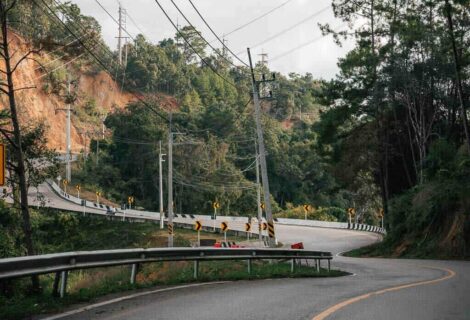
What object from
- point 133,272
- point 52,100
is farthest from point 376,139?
point 52,100

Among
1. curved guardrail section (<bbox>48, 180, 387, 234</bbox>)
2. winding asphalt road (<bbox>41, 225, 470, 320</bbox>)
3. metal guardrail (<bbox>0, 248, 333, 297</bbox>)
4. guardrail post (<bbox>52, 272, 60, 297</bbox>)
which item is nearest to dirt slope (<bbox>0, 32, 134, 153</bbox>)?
curved guardrail section (<bbox>48, 180, 387, 234</bbox>)

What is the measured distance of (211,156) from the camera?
92.5 metres

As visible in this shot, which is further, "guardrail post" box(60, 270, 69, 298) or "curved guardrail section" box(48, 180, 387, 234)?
"curved guardrail section" box(48, 180, 387, 234)

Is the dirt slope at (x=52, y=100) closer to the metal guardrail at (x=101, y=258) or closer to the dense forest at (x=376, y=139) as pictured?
the dense forest at (x=376, y=139)

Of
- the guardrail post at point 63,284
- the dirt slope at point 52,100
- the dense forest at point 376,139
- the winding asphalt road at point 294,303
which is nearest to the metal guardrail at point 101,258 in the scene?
the guardrail post at point 63,284

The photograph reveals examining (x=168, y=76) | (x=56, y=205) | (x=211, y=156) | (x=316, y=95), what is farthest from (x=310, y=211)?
(x=168, y=76)

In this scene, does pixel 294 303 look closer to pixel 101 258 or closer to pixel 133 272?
pixel 101 258

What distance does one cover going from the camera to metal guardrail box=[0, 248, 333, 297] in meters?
8.76

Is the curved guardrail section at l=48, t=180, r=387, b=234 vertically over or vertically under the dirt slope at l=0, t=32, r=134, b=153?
under

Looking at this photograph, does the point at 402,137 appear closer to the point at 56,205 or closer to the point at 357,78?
the point at 357,78

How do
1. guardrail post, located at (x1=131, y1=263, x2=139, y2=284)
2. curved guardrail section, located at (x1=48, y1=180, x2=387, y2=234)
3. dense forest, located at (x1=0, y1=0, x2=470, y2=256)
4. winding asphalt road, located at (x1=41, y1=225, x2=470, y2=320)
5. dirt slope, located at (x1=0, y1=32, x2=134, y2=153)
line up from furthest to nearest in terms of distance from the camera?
dirt slope, located at (x1=0, y1=32, x2=134, y2=153), curved guardrail section, located at (x1=48, y1=180, x2=387, y2=234), dense forest, located at (x1=0, y1=0, x2=470, y2=256), guardrail post, located at (x1=131, y1=263, x2=139, y2=284), winding asphalt road, located at (x1=41, y1=225, x2=470, y2=320)

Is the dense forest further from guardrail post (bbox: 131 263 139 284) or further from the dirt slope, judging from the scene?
the dirt slope

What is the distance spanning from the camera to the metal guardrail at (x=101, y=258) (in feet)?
28.7

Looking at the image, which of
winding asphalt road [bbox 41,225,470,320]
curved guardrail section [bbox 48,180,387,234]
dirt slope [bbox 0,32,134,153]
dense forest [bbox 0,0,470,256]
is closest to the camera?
winding asphalt road [bbox 41,225,470,320]
